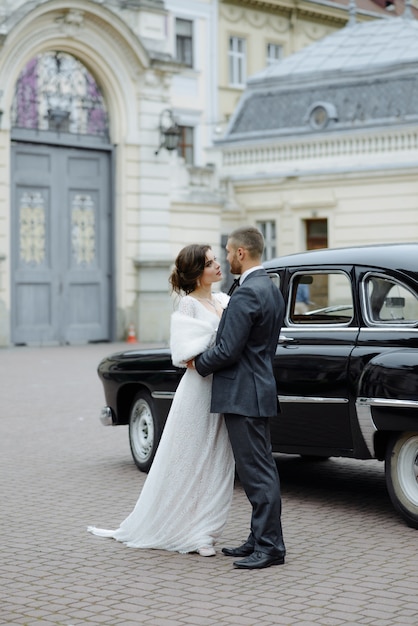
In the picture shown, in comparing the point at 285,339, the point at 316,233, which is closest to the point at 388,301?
the point at 285,339

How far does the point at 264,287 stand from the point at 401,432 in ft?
5.58

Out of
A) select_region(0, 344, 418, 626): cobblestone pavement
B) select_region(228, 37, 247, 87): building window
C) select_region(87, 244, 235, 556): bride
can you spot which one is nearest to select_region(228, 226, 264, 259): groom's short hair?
select_region(87, 244, 235, 556): bride

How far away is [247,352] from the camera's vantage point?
7168 mm

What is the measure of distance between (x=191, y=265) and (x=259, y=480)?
4.12 feet

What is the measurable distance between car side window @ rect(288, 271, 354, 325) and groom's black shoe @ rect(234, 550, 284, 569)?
2288 millimetres

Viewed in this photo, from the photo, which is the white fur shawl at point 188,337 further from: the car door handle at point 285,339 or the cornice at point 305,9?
the cornice at point 305,9

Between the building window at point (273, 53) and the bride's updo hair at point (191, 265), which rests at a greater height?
the building window at point (273, 53)

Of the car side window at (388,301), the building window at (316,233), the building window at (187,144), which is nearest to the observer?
the car side window at (388,301)

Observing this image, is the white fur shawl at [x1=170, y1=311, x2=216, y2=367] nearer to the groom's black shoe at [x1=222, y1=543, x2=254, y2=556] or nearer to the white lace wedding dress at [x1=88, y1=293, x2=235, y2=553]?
the white lace wedding dress at [x1=88, y1=293, x2=235, y2=553]

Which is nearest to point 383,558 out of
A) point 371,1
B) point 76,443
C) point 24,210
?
point 76,443

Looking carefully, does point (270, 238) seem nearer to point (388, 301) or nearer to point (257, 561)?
point (388, 301)

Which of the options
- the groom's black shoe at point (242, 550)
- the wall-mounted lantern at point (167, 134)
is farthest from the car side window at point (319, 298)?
the wall-mounted lantern at point (167, 134)

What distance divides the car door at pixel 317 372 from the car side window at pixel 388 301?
133mm

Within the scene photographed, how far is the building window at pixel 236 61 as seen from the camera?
153ft
